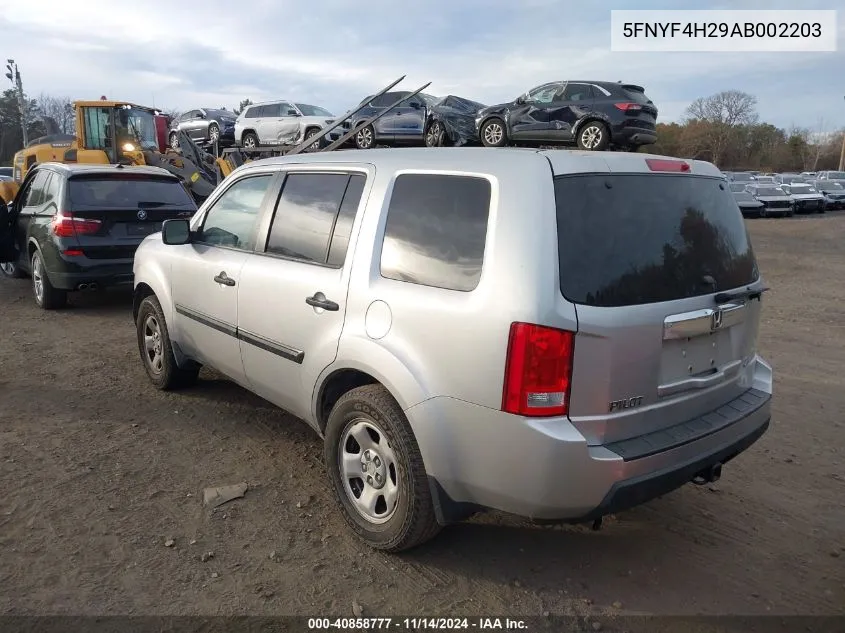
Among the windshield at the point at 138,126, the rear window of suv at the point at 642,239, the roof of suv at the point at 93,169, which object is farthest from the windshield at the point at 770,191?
the rear window of suv at the point at 642,239

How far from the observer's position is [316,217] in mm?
3520

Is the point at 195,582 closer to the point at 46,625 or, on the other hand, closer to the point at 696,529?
the point at 46,625

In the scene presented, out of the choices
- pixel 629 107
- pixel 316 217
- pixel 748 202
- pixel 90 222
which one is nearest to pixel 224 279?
pixel 316 217

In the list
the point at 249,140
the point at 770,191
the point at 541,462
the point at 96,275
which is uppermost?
the point at 249,140

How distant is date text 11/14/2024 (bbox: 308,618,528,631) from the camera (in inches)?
104

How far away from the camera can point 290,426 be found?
180 inches

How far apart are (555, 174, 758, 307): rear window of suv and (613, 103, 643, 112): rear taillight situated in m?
6.97

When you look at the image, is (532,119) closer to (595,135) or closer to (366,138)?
(595,135)

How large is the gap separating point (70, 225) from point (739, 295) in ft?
23.6

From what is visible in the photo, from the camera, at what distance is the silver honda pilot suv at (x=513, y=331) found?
2441mm

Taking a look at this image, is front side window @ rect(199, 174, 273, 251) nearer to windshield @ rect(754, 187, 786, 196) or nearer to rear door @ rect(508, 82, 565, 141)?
rear door @ rect(508, 82, 565, 141)

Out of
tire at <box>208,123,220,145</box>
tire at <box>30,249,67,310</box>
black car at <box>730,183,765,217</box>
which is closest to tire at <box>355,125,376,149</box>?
tire at <box>30,249,67,310</box>

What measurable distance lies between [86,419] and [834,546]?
477cm

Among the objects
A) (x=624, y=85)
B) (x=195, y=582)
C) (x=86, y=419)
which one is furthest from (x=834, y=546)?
(x=624, y=85)
